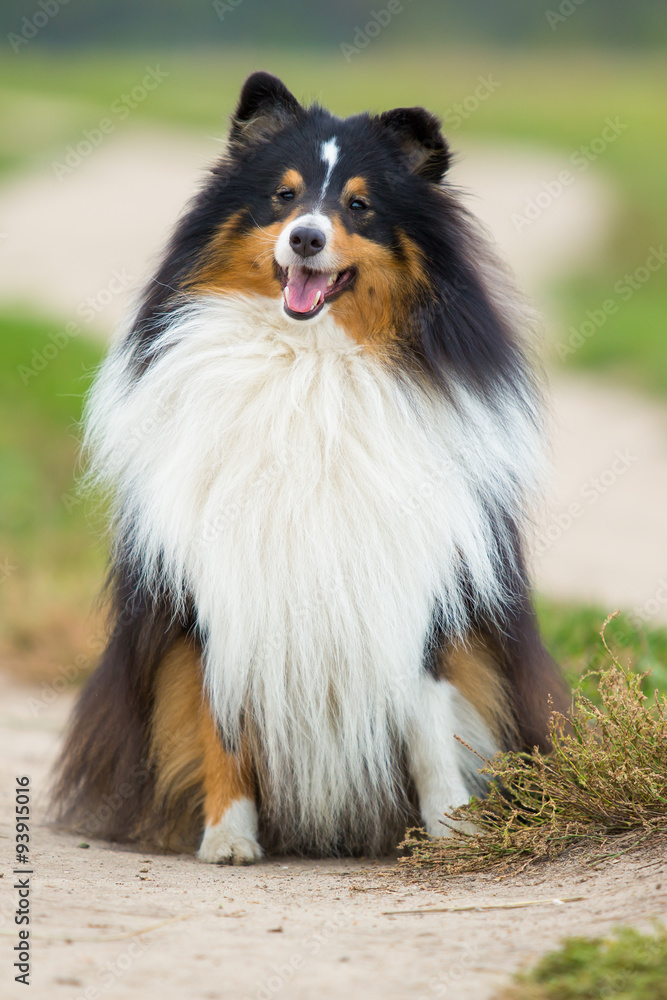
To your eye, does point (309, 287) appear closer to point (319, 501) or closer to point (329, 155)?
point (329, 155)

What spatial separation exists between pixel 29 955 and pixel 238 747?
1.27 metres

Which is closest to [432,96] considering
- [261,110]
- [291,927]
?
[261,110]

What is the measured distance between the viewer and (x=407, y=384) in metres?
3.43

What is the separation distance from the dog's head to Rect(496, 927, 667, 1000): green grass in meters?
1.97

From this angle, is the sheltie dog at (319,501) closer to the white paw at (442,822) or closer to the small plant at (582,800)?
the white paw at (442,822)

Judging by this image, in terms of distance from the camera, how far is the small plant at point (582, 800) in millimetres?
3041

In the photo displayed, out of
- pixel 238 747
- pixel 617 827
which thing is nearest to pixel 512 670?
pixel 617 827

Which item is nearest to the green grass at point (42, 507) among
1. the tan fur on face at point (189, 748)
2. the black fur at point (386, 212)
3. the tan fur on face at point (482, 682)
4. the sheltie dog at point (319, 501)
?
the black fur at point (386, 212)

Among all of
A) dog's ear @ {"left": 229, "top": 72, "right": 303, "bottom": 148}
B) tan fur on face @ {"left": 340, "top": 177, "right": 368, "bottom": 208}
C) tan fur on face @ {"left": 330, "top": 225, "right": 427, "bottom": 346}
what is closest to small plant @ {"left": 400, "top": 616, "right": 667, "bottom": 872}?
tan fur on face @ {"left": 330, "top": 225, "right": 427, "bottom": 346}

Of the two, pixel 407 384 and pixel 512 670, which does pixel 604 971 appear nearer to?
pixel 512 670

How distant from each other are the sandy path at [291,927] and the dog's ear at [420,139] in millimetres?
2173

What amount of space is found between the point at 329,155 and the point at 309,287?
469mm

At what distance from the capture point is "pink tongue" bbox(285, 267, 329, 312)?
3.42 m

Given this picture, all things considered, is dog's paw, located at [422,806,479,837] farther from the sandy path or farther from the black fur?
the black fur
